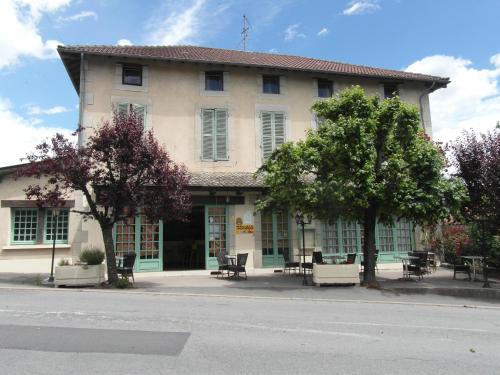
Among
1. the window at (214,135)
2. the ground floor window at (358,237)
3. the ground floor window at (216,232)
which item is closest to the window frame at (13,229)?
the ground floor window at (216,232)

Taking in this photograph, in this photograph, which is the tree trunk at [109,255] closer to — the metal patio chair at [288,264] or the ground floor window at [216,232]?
the ground floor window at [216,232]

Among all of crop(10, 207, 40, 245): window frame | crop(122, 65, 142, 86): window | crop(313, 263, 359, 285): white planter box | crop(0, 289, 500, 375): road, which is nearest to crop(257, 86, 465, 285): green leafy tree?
crop(313, 263, 359, 285): white planter box

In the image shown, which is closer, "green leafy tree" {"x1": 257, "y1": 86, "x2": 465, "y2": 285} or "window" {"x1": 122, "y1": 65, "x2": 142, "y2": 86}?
"green leafy tree" {"x1": 257, "y1": 86, "x2": 465, "y2": 285}

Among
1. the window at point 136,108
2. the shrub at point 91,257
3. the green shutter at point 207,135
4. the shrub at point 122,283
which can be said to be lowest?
the shrub at point 122,283

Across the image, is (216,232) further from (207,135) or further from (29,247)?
(29,247)

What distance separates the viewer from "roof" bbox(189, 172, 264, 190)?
1523 centimetres

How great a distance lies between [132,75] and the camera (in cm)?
1647

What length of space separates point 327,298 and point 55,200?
769 centimetres

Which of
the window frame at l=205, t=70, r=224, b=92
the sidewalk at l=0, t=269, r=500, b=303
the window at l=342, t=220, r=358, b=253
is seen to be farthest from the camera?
the window at l=342, t=220, r=358, b=253

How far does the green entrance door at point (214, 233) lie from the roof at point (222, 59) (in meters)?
5.75

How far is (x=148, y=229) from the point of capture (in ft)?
50.9

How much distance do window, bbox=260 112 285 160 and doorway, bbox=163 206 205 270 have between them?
372 cm

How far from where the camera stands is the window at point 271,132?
56.6ft

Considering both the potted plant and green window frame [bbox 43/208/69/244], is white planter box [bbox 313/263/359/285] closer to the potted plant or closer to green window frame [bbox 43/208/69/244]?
the potted plant
